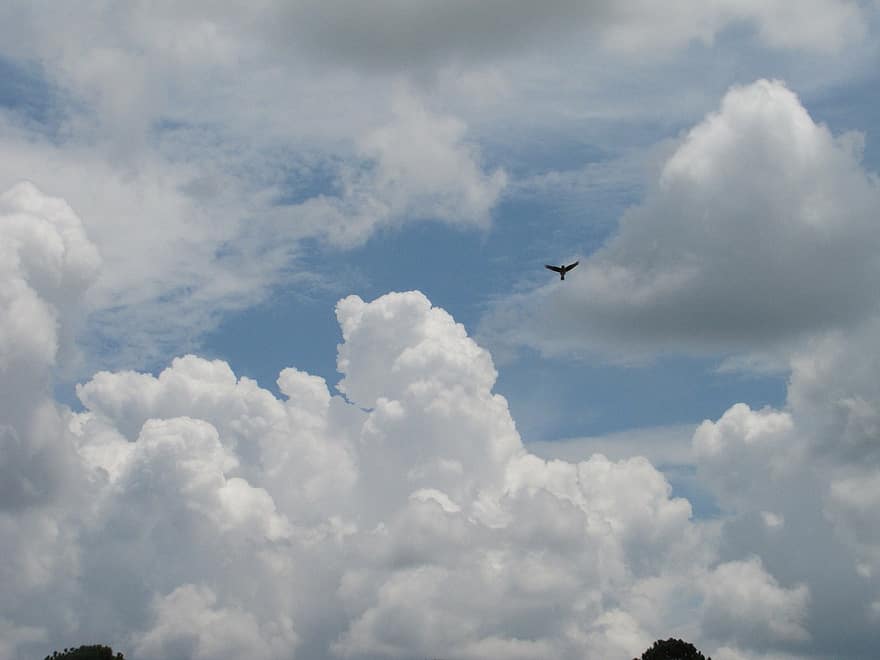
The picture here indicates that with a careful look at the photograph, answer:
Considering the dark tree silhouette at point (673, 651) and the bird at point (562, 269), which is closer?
the bird at point (562, 269)

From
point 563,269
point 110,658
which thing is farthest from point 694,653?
point 110,658

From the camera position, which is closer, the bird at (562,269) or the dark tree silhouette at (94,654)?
the bird at (562,269)

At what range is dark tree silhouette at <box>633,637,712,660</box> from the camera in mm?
189000

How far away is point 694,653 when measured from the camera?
18912cm

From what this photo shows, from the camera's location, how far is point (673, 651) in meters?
190

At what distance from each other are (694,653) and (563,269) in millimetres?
97403

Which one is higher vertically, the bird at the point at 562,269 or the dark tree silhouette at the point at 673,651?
the bird at the point at 562,269

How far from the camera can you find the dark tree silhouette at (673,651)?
18900cm

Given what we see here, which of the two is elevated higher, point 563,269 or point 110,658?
point 563,269

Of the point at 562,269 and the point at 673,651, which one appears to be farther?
the point at 673,651

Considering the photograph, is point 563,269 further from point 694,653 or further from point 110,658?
point 110,658

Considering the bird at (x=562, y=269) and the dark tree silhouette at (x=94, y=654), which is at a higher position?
the bird at (x=562, y=269)

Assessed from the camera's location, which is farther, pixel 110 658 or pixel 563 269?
pixel 110 658

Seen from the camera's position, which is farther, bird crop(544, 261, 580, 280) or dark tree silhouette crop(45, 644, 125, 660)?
dark tree silhouette crop(45, 644, 125, 660)
